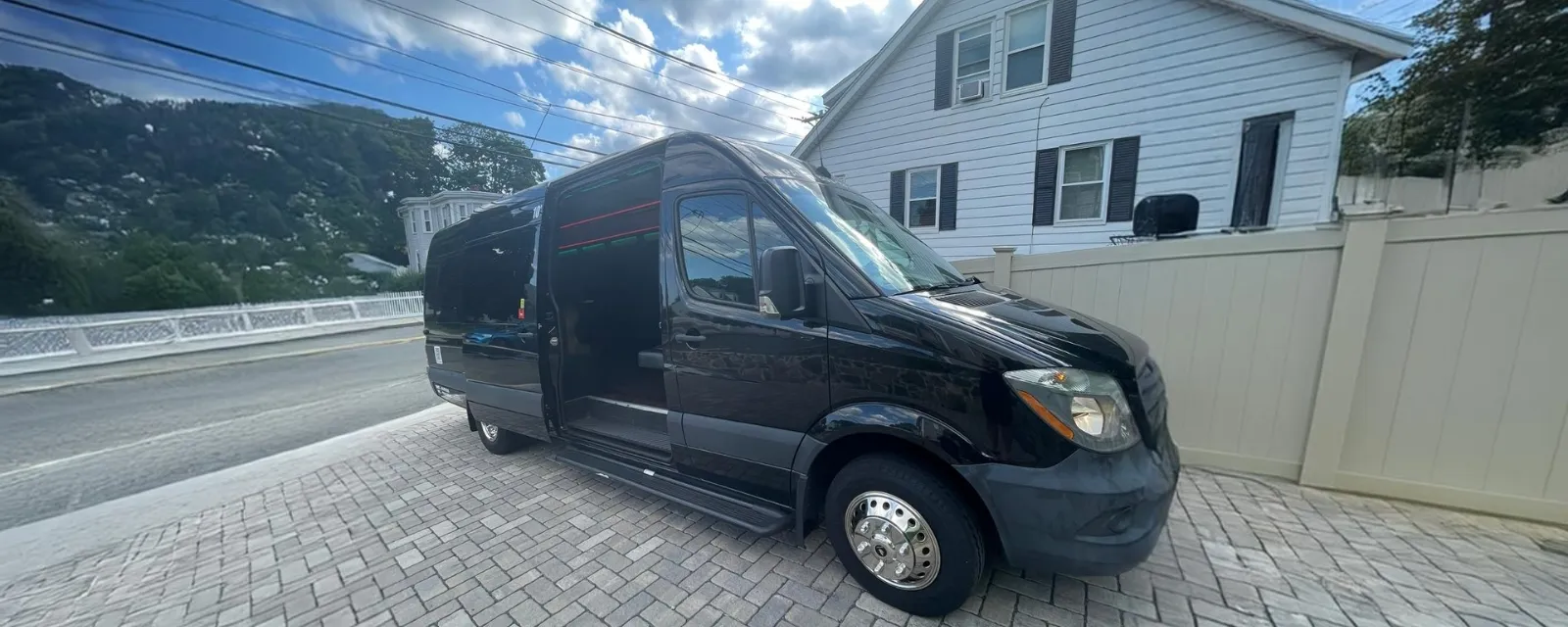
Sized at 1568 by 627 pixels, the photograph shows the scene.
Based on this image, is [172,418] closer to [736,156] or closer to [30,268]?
[736,156]

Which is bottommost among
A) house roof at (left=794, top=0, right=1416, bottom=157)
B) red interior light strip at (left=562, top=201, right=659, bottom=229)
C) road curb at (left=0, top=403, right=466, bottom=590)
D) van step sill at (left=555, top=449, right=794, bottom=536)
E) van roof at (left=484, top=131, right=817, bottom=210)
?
road curb at (left=0, top=403, right=466, bottom=590)

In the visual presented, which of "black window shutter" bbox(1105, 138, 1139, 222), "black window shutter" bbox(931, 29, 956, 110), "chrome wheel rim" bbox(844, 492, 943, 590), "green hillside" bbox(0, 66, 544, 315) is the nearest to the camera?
"chrome wheel rim" bbox(844, 492, 943, 590)

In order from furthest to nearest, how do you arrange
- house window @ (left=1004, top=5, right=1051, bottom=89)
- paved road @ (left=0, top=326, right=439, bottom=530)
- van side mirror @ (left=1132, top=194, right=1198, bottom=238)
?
house window @ (left=1004, top=5, right=1051, bottom=89) < van side mirror @ (left=1132, top=194, right=1198, bottom=238) < paved road @ (left=0, top=326, right=439, bottom=530)

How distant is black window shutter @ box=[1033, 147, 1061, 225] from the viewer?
25.6 feet

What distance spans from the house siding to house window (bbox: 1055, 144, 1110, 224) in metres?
0.20

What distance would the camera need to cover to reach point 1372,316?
2.89 m

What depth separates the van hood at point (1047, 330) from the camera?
1.96 meters

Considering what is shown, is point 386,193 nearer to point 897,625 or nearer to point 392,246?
point 392,246

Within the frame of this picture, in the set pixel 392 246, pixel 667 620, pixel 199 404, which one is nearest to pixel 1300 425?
pixel 667 620

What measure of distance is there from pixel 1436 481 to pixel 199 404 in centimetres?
1382

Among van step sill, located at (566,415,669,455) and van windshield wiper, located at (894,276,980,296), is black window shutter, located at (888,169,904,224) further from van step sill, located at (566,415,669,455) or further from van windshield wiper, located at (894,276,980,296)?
van step sill, located at (566,415,669,455)

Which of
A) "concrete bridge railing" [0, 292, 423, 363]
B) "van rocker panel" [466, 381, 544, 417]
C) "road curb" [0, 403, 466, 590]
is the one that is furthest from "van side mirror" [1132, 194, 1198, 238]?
"concrete bridge railing" [0, 292, 423, 363]

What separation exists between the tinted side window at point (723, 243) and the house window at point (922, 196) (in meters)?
7.32

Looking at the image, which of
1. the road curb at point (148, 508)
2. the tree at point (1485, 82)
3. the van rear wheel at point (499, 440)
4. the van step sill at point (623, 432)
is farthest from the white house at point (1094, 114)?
the road curb at point (148, 508)
